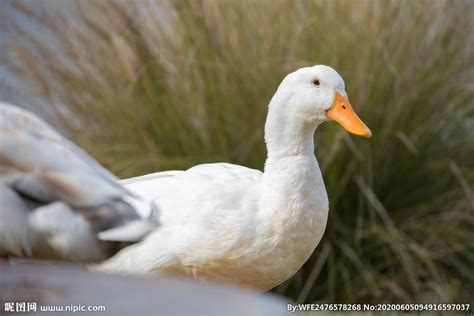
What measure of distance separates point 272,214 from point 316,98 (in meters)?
0.52

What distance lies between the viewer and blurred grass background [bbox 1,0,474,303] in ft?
16.3

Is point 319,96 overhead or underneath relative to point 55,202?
Result: overhead

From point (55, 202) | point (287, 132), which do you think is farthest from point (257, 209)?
point (55, 202)

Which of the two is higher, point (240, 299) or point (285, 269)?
point (285, 269)

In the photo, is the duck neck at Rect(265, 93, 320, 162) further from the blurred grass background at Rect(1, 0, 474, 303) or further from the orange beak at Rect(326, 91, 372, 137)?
the blurred grass background at Rect(1, 0, 474, 303)

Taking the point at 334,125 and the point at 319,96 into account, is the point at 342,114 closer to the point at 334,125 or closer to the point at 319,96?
the point at 319,96

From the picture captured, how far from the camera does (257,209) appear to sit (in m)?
3.46

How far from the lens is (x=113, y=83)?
209 inches

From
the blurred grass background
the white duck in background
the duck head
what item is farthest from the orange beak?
the white duck in background

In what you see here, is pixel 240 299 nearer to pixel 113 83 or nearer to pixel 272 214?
pixel 272 214

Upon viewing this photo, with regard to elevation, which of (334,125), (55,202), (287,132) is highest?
(334,125)

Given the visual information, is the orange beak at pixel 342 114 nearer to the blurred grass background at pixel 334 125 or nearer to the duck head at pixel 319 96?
the duck head at pixel 319 96

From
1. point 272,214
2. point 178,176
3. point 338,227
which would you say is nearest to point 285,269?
point 272,214

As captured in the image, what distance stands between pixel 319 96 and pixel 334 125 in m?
1.27
